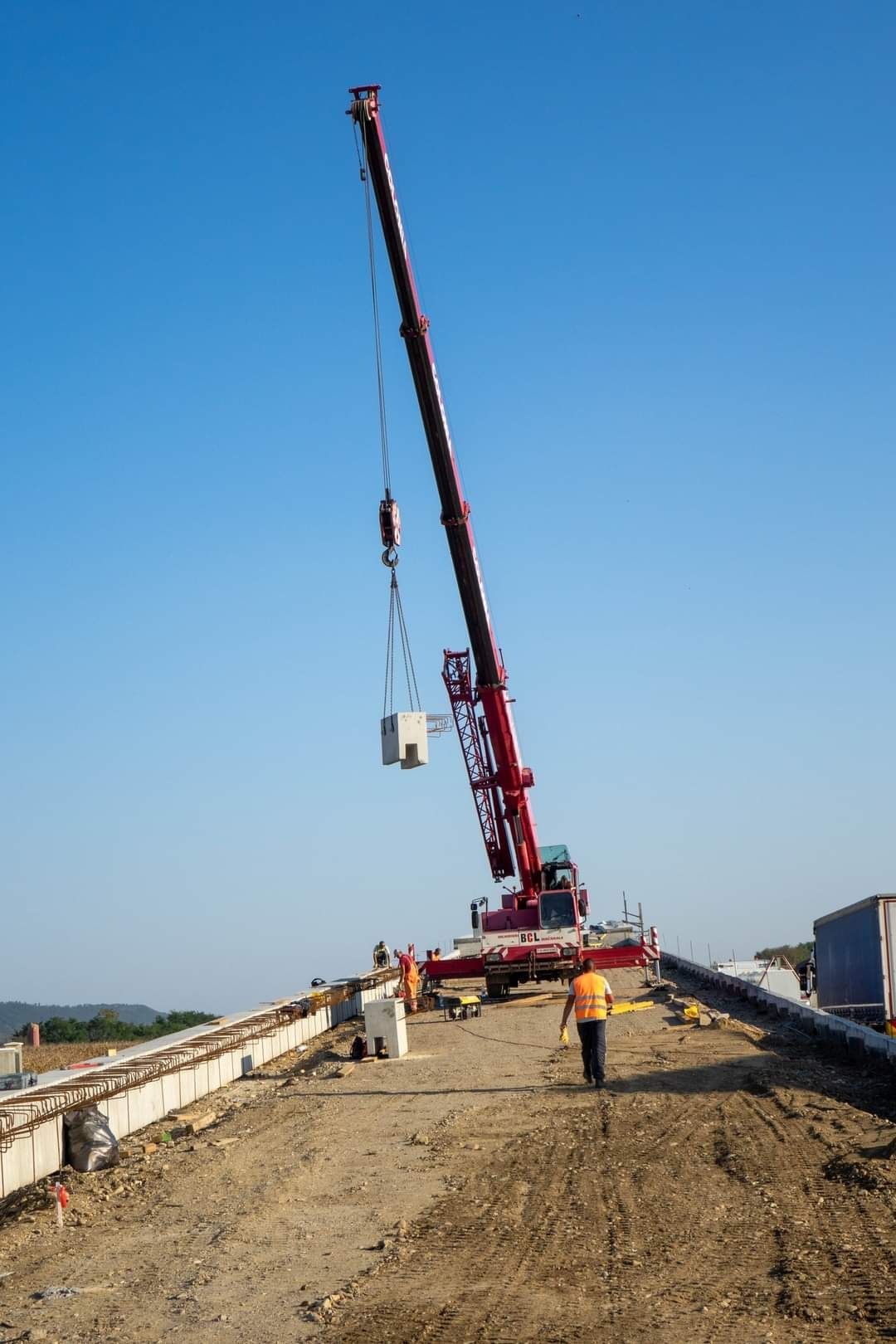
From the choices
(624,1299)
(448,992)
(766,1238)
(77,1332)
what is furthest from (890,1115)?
→ (448,992)

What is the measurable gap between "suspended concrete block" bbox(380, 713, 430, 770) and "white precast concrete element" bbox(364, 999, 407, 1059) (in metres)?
6.93

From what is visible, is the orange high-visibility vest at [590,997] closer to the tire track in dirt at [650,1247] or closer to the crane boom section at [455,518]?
the tire track in dirt at [650,1247]

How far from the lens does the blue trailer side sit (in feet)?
75.0

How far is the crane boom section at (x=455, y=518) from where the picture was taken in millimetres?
30094

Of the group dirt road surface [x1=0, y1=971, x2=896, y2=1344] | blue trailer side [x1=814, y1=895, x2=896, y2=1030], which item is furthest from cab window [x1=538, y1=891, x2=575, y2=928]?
dirt road surface [x1=0, y1=971, x2=896, y2=1344]

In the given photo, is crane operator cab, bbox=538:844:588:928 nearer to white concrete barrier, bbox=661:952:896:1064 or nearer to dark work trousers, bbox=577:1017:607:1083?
white concrete barrier, bbox=661:952:896:1064

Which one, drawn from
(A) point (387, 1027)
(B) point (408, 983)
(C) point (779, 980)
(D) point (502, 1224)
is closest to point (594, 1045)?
(A) point (387, 1027)

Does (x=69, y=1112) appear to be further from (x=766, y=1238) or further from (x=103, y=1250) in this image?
(x=766, y=1238)

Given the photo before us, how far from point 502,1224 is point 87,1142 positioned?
6.12m

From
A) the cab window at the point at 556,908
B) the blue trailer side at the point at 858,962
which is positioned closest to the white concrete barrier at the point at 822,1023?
the blue trailer side at the point at 858,962

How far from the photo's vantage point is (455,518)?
33.1 m

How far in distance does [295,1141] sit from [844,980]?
13.4m

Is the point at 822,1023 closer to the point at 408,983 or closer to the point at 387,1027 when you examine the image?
the point at 387,1027

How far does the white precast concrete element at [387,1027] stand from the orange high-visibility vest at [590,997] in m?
5.91
